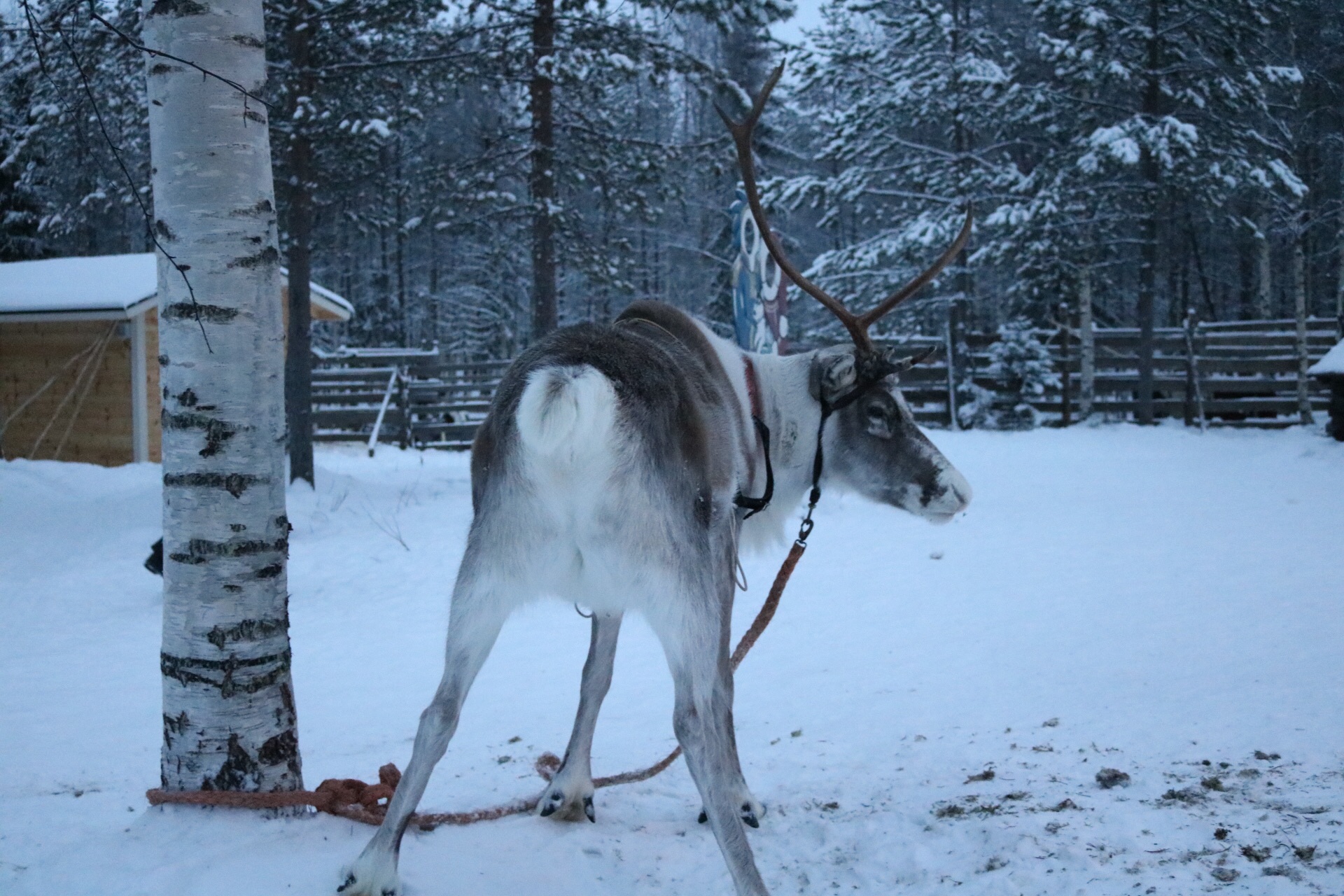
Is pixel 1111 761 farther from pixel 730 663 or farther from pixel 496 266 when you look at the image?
pixel 496 266

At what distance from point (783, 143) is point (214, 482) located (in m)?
32.3

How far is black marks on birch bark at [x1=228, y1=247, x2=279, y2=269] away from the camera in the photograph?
295 cm

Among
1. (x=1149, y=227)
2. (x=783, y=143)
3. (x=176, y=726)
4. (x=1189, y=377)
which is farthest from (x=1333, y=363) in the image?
(x=783, y=143)

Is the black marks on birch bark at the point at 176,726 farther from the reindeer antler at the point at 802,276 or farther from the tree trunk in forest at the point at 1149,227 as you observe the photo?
the tree trunk in forest at the point at 1149,227

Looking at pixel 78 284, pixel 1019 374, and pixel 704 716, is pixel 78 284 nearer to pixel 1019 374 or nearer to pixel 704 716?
pixel 704 716

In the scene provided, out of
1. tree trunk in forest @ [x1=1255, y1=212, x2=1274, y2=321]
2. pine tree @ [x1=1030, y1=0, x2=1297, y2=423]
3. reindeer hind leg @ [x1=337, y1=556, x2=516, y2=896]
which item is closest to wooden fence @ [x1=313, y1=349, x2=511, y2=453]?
pine tree @ [x1=1030, y1=0, x2=1297, y2=423]

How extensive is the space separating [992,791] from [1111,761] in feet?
1.78

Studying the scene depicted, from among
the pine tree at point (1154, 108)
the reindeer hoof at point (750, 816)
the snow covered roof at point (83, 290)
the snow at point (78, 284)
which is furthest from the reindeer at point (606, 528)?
the pine tree at point (1154, 108)

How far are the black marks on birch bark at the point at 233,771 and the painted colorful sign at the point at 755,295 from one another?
22.5ft

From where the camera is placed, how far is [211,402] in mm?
2902

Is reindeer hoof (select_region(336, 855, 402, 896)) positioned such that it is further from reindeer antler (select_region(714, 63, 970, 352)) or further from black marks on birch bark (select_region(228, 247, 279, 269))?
reindeer antler (select_region(714, 63, 970, 352))

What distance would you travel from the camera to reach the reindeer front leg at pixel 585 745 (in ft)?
11.2

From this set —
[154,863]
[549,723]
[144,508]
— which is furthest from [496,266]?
[154,863]

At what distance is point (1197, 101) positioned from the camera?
17.0 m
